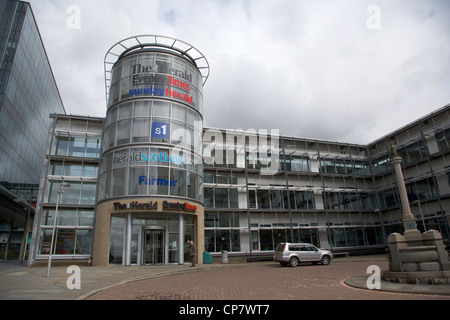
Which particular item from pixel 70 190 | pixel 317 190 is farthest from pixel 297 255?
pixel 70 190

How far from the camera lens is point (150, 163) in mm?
23172

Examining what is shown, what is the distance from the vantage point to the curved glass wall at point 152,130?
23203 millimetres

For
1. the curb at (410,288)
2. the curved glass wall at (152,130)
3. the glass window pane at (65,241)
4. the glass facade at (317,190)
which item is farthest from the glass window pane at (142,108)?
the curb at (410,288)

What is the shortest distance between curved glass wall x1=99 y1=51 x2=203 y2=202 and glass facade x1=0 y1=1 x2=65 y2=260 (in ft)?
56.8

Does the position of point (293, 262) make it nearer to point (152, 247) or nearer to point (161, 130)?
point (152, 247)

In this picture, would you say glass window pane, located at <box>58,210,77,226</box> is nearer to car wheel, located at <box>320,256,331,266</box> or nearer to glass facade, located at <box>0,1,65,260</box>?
glass facade, located at <box>0,1,65,260</box>

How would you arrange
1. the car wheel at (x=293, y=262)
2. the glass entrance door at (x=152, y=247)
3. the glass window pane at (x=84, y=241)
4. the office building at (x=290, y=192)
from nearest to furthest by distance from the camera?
the car wheel at (x=293, y=262), the glass entrance door at (x=152, y=247), the office building at (x=290, y=192), the glass window pane at (x=84, y=241)

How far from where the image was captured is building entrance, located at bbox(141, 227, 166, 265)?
2273 centimetres

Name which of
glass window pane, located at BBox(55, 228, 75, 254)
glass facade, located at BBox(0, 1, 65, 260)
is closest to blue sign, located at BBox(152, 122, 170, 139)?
glass window pane, located at BBox(55, 228, 75, 254)

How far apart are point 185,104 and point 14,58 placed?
93.3 feet

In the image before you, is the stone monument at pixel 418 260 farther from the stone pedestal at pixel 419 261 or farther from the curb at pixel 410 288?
the curb at pixel 410 288

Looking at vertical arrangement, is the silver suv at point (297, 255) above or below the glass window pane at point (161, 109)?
below

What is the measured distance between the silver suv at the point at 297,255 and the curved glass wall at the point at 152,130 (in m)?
8.54

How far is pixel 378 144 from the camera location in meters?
39.2
